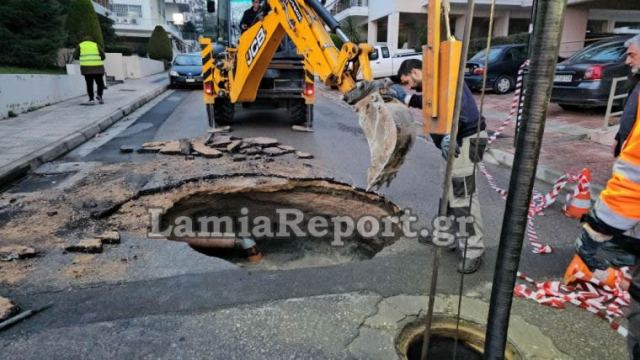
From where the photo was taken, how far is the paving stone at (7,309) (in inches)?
110

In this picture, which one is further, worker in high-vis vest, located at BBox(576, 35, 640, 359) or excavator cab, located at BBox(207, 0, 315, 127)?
excavator cab, located at BBox(207, 0, 315, 127)

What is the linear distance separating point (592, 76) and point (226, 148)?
28.0 feet

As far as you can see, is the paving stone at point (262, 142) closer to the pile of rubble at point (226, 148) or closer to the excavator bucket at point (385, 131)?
the pile of rubble at point (226, 148)

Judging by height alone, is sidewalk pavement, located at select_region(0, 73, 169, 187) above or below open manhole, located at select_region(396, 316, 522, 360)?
above

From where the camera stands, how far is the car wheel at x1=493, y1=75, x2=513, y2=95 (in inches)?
608

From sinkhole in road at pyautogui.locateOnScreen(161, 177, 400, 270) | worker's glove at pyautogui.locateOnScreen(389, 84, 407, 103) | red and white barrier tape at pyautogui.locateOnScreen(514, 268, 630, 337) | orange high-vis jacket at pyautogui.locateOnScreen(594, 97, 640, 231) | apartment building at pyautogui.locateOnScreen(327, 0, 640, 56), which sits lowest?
sinkhole in road at pyautogui.locateOnScreen(161, 177, 400, 270)

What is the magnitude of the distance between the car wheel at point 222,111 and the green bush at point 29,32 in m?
9.66

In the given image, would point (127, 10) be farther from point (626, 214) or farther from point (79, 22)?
point (626, 214)

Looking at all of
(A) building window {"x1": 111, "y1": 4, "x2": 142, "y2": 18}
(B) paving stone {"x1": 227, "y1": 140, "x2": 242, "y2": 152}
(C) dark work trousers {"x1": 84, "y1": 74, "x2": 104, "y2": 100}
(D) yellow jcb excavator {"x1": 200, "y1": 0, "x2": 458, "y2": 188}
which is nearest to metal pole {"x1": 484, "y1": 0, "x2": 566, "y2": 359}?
(D) yellow jcb excavator {"x1": 200, "y1": 0, "x2": 458, "y2": 188}

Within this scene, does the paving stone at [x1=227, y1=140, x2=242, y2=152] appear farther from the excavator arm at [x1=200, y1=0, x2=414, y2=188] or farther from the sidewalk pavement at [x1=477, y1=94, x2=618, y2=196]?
the sidewalk pavement at [x1=477, y1=94, x2=618, y2=196]

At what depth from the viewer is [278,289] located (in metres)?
3.16

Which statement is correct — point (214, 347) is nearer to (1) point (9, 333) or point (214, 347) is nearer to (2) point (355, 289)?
(2) point (355, 289)

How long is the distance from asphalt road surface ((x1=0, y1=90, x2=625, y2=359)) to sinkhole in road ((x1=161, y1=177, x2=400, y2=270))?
0.79 m

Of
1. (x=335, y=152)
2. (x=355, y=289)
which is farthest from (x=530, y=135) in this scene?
(x=335, y=152)
